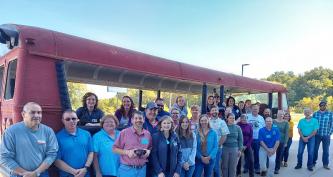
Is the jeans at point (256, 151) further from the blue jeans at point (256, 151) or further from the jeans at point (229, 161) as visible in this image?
the jeans at point (229, 161)

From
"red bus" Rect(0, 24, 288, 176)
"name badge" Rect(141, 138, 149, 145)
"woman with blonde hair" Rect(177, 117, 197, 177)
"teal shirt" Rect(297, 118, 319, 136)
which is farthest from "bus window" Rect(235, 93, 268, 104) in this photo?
"name badge" Rect(141, 138, 149, 145)

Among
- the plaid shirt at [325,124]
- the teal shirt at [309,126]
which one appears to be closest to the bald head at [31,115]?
the teal shirt at [309,126]

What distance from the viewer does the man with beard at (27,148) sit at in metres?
3.35

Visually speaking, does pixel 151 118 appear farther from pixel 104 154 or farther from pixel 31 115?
pixel 31 115

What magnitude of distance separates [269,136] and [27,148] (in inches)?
218

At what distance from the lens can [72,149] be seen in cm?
386

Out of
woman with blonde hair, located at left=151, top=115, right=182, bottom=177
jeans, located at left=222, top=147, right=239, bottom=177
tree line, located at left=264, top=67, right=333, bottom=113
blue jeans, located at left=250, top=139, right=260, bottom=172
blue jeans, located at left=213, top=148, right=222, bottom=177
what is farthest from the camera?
tree line, located at left=264, top=67, right=333, bottom=113

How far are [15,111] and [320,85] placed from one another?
60.5 metres

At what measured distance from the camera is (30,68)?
401 centimetres

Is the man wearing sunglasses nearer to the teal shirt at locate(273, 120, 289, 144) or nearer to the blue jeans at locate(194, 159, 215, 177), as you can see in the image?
the blue jeans at locate(194, 159, 215, 177)

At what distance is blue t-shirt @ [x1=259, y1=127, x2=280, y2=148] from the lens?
7371mm

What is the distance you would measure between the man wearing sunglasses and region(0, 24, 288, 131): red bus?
344mm

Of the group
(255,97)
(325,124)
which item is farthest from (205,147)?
(255,97)

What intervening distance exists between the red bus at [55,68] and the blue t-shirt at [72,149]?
348 mm
